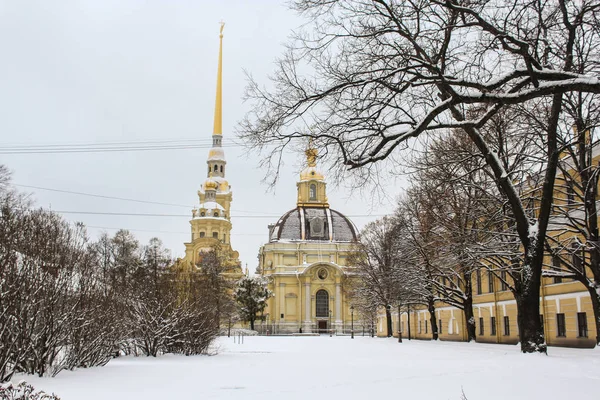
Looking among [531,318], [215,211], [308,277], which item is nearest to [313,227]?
[308,277]

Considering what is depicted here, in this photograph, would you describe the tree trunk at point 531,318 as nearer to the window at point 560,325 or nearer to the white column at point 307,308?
the window at point 560,325

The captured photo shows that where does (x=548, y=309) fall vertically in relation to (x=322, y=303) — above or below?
below

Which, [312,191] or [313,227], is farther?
[312,191]

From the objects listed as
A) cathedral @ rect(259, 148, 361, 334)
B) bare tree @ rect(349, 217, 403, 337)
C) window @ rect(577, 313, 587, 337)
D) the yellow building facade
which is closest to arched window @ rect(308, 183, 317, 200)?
cathedral @ rect(259, 148, 361, 334)

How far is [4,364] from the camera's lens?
1251 cm

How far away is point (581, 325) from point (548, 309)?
2787mm

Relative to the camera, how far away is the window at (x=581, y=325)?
2781 cm

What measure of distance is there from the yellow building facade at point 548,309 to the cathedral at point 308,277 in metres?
40.9

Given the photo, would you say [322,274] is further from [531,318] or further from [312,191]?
[531,318]

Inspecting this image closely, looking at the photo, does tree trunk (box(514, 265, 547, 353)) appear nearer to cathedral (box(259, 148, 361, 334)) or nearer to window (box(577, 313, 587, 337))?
window (box(577, 313, 587, 337))

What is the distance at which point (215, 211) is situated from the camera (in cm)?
10588

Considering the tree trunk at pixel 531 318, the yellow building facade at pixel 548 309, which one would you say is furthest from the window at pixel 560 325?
the tree trunk at pixel 531 318

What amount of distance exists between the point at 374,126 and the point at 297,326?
77241mm

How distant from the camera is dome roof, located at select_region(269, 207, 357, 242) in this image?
94875 mm
